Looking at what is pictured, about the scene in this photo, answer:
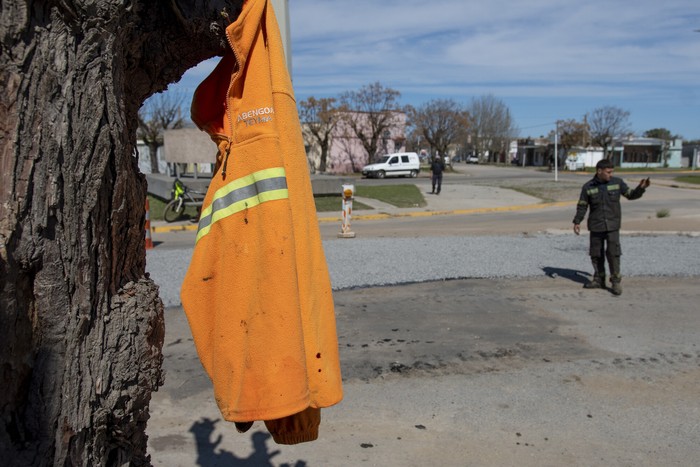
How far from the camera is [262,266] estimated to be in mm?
1764

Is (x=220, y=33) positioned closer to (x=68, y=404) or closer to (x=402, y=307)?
(x=68, y=404)

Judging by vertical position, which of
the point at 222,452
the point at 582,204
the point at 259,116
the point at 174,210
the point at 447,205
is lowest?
the point at 222,452

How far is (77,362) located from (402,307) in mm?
5635

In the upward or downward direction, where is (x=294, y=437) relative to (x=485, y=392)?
upward

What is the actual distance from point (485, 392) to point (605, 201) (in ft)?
14.1

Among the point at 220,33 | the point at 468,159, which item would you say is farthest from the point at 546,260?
the point at 468,159

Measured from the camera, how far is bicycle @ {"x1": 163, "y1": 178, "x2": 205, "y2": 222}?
1670cm

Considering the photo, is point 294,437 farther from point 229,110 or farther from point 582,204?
point 582,204

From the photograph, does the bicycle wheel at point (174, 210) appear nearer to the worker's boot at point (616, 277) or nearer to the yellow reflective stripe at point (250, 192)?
the worker's boot at point (616, 277)

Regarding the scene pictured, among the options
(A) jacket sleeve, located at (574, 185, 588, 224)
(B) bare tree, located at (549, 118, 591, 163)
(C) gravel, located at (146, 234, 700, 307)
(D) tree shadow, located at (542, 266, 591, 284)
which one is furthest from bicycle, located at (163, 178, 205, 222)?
(B) bare tree, located at (549, 118, 591, 163)

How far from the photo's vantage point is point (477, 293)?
7.71 m

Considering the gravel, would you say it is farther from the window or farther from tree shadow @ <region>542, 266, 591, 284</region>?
the window

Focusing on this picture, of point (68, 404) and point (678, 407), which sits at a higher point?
point (68, 404)

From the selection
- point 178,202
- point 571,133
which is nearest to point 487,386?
point 178,202
